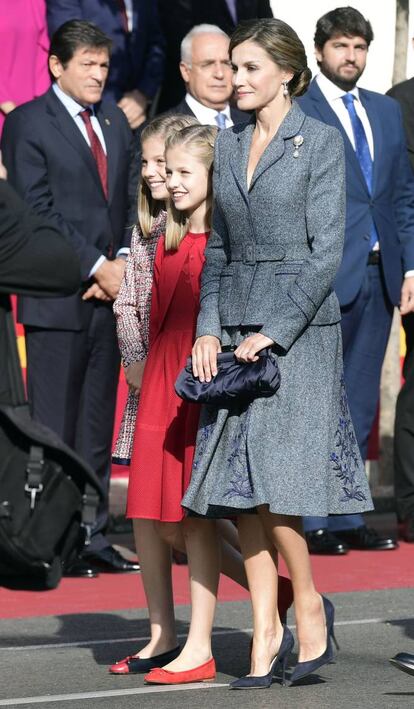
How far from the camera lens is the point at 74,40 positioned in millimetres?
9234

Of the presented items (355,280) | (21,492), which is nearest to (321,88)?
(355,280)

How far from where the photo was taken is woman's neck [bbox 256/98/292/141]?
6.24 metres

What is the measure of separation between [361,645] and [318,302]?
5.50 feet

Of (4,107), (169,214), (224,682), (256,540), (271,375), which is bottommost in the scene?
(224,682)

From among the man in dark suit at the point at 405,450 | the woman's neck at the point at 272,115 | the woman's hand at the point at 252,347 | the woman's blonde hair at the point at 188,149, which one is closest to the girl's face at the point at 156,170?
the woman's blonde hair at the point at 188,149

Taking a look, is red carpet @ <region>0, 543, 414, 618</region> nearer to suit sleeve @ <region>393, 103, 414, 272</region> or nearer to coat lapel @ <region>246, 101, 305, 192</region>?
suit sleeve @ <region>393, 103, 414, 272</region>

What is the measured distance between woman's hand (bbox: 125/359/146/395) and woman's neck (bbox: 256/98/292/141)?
117 centimetres

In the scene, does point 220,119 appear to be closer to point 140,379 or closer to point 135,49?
point 135,49

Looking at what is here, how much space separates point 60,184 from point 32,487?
4.66 meters

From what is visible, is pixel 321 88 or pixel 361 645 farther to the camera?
pixel 321 88

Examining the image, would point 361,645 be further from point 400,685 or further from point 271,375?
point 271,375

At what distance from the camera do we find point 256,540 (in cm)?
615

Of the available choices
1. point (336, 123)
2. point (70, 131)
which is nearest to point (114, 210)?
point (70, 131)

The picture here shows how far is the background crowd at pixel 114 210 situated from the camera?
9.12 metres
